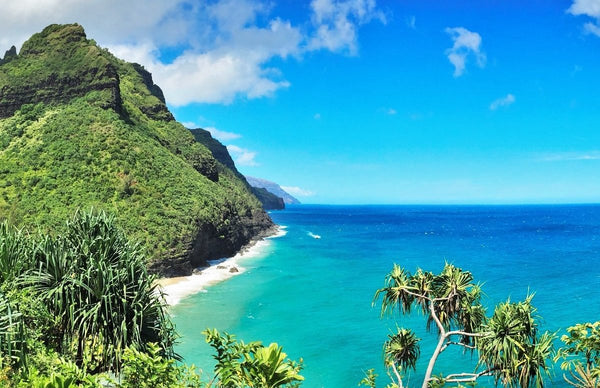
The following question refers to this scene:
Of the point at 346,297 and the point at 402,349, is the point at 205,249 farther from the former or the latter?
the point at 402,349

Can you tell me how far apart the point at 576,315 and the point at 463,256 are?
153 ft

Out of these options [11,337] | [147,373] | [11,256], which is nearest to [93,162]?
[11,256]

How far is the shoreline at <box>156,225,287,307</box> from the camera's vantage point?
169 feet

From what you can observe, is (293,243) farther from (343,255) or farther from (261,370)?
(261,370)

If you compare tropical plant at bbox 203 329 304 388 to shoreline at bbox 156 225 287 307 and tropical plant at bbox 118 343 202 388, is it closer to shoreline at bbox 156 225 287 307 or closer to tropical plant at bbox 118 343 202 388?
tropical plant at bbox 118 343 202 388

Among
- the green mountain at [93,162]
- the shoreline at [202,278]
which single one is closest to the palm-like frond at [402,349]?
the shoreline at [202,278]

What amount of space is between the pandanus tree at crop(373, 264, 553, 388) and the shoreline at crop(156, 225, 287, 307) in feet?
105

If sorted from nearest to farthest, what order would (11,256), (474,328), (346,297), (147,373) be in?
1. (147,373)
2. (474,328)
3. (11,256)
4. (346,297)

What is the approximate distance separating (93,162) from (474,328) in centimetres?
6851

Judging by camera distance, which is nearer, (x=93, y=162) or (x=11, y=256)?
(x=11, y=256)

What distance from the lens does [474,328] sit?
51.4 ft

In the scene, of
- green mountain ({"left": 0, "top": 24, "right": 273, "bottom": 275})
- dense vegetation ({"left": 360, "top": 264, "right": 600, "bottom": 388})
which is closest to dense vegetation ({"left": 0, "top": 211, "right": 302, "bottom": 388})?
dense vegetation ({"left": 360, "top": 264, "right": 600, "bottom": 388})

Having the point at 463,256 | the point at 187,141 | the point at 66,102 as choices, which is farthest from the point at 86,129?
the point at 463,256

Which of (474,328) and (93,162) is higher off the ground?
(93,162)
